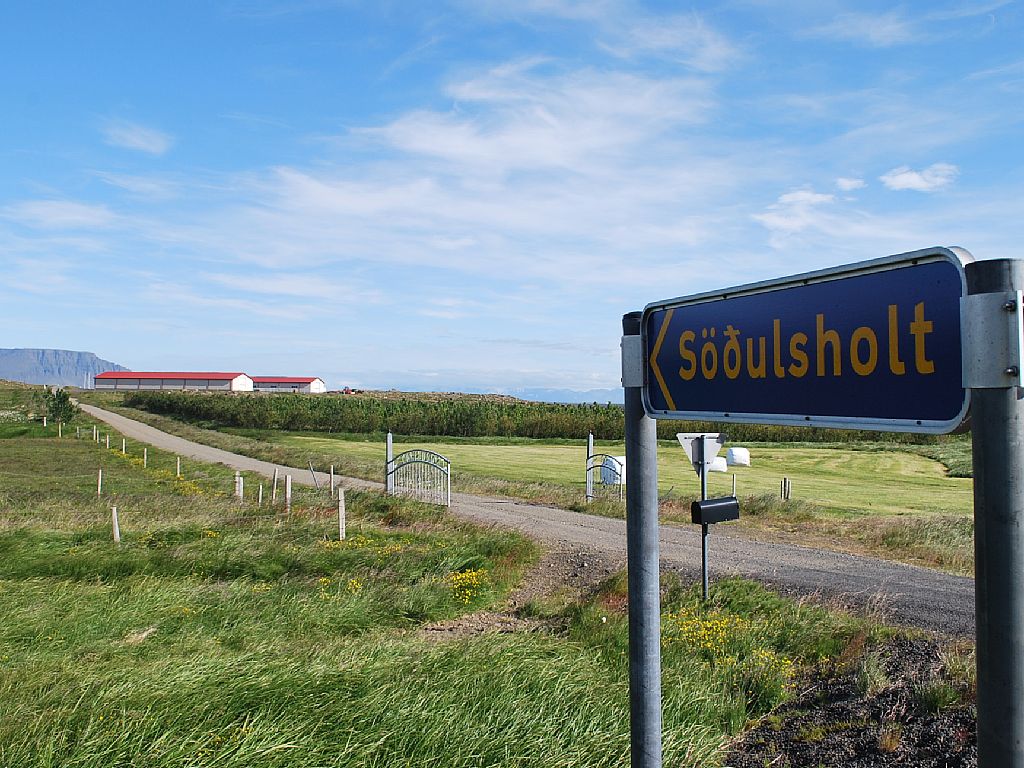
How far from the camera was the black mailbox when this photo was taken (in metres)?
3.88

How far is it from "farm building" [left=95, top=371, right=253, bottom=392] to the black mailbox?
491 feet

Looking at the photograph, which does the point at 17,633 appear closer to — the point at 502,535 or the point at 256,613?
the point at 256,613

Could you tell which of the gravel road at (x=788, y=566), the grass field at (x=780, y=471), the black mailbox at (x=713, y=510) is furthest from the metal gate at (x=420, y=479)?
the black mailbox at (x=713, y=510)

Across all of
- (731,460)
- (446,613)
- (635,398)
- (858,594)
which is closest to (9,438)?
(731,460)

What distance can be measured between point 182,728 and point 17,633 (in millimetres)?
3420

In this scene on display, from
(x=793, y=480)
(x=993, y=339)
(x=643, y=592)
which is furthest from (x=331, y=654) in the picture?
(x=793, y=480)

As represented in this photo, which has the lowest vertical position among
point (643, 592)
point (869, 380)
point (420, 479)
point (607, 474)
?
point (607, 474)

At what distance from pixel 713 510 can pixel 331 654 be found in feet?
10.4

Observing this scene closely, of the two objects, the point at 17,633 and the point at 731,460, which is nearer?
the point at 17,633

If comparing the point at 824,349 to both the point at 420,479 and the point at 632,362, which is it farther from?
the point at 420,479

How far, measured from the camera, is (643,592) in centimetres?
251

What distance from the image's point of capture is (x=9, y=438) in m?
47.9

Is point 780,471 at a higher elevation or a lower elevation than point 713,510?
lower

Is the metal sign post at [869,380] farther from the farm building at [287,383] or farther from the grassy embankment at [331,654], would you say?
the farm building at [287,383]
